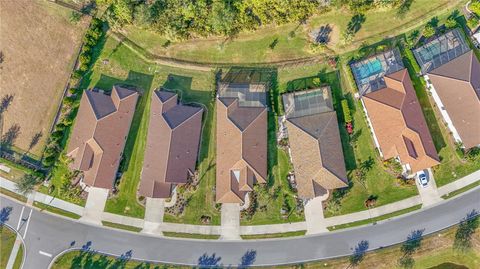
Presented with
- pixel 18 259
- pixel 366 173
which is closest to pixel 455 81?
pixel 366 173

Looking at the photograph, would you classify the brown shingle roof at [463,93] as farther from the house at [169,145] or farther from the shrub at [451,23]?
the house at [169,145]

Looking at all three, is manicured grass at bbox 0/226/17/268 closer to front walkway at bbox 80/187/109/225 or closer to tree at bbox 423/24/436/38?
front walkway at bbox 80/187/109/225

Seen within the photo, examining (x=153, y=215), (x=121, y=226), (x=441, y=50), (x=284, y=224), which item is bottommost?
(x=284, y=224)

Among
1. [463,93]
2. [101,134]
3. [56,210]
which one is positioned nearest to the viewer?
[463,93]

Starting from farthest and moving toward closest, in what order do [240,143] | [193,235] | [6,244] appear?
[6,244], [193,235], [240,143]

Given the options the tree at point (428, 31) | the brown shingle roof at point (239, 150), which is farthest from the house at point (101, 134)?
the tree at point (428, 31)

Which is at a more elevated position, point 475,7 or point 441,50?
point 475,7

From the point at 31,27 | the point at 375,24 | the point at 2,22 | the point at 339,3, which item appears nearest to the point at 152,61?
the point at 31,27

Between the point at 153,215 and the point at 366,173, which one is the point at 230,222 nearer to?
the point at 153,215

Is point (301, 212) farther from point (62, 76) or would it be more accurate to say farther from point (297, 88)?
point (62, 76)
